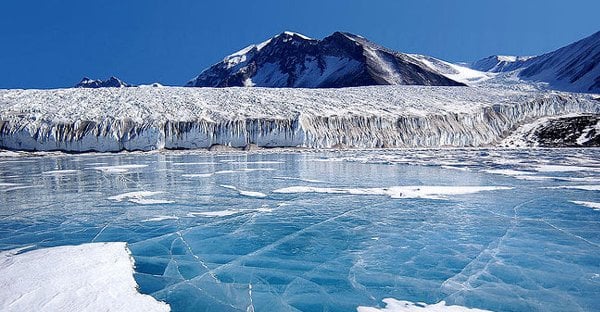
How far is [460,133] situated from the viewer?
1714 inches

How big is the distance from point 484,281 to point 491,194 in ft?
23.6

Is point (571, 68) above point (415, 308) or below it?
above

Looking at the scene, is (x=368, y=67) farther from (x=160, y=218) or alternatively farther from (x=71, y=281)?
(x=71, y=281)

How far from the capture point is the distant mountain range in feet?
335

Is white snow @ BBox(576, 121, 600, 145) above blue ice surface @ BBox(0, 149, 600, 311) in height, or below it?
above

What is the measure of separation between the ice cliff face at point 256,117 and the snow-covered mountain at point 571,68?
155 ft

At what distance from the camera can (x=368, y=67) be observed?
105750 mm

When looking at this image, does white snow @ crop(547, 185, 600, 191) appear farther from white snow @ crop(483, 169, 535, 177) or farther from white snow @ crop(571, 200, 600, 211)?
white snow @ crop(483, 169, 535, 177)

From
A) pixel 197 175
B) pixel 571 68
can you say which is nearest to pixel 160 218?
pixel 197 175

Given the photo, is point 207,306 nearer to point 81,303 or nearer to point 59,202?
point 81,303

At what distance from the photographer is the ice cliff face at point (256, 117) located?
37.6 metres

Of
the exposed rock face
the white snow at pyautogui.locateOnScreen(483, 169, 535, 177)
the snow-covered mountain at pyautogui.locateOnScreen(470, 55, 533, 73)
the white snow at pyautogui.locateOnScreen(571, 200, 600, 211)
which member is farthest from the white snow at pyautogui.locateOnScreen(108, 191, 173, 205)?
the snow-covered mountain at pyautogui.locateOnScreen(470, 55, 533, 73)

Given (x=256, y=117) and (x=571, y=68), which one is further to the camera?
(x=571, y=68)

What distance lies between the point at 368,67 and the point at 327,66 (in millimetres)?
21793
